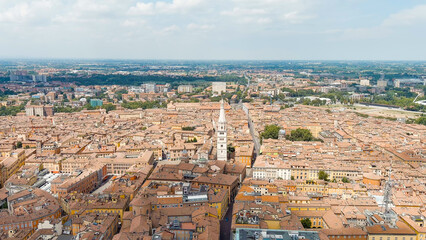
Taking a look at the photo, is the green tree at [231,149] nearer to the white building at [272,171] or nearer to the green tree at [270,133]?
the green tree at [270,133]

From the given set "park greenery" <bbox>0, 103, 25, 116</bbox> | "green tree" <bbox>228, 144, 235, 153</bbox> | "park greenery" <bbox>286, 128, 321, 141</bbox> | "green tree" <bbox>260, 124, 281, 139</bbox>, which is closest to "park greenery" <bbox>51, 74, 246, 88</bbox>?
"park greenery" <bbox>0, 103, 25, 116</bbox>

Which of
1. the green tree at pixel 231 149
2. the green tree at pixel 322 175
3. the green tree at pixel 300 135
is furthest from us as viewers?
the green tree at pixel 300 135

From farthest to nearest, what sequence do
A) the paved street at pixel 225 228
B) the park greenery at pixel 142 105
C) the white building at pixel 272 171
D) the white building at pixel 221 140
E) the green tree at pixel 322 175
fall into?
the park greenery at pixel 142 105
the white building at pixel 221 140
the white building at pixel 272 171
the green tree at pixel 322 175
the paved street at pixel 225 228

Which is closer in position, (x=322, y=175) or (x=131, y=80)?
(x=322, y=175)

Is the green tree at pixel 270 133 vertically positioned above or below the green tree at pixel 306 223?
above

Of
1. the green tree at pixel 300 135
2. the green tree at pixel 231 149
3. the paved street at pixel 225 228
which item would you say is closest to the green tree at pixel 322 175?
the paved street at pixel 225 228

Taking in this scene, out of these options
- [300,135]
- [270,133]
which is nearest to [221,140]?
[270,133]

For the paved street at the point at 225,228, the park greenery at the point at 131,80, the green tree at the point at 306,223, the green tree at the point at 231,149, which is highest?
the park greenery at the point at 131,80

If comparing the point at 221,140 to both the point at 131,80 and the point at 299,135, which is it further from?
the point at 131,80

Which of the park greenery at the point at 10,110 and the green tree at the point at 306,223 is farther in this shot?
the park greenery at the point at 10,110

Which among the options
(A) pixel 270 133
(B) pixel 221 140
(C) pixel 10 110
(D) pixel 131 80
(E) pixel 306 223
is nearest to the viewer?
(E) pixel 306 223

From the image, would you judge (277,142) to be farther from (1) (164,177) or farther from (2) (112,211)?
(2) (112,211)
